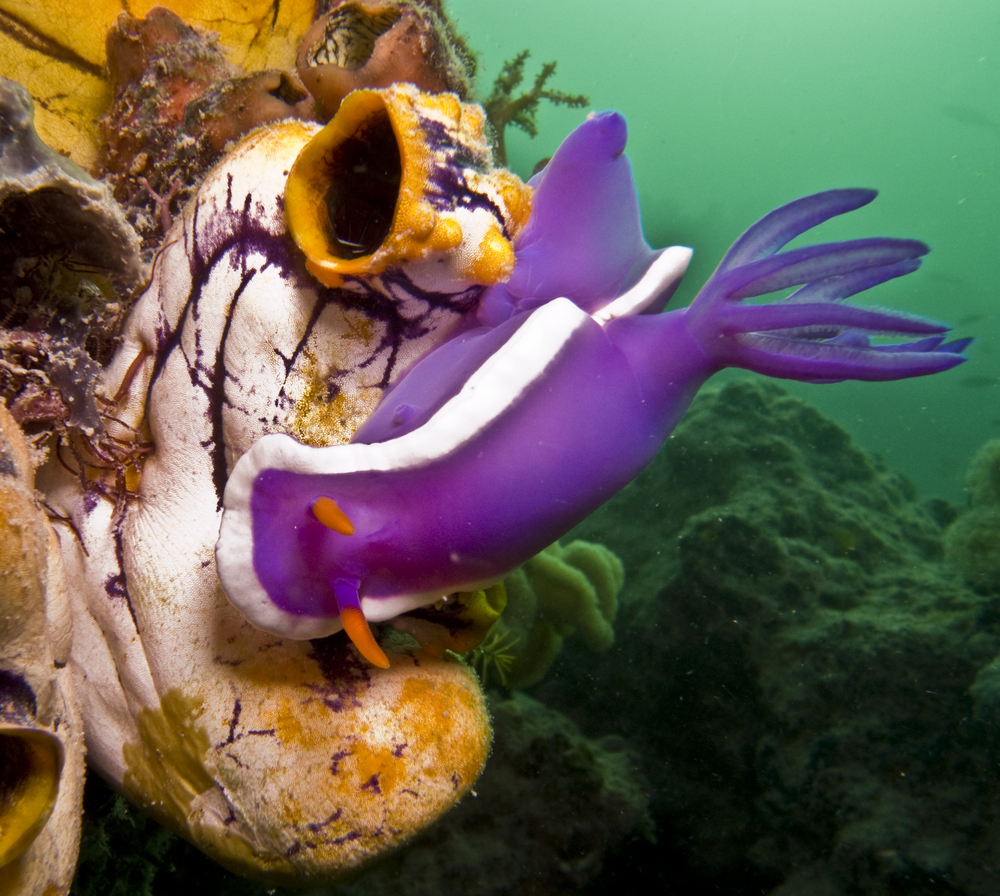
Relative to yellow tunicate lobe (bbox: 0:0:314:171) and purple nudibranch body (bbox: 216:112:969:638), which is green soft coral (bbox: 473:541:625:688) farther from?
yellow tunicate lobe (bbox: 0:0:314:171)

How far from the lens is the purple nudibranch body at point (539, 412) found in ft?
3.11

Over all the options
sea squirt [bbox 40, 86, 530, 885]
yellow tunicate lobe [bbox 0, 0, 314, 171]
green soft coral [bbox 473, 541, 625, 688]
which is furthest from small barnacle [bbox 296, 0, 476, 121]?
green soft coral [bbox 473, 541, 625, 688]

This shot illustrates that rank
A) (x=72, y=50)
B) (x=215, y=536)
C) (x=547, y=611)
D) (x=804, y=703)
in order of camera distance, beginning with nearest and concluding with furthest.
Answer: (x=215, y=536) → (x=72, y=50) → (x=804, y=703) → (x=547, y=611)

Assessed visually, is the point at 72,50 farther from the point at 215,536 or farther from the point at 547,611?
the point at 547,611

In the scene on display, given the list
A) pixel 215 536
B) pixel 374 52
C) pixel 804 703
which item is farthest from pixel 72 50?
pixel 804 703

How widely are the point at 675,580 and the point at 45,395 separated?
5389 mm

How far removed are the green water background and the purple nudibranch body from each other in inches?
2019

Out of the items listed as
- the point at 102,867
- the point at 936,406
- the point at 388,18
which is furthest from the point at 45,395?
the point at 936,406

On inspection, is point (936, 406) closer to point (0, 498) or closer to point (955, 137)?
point (955, 137)

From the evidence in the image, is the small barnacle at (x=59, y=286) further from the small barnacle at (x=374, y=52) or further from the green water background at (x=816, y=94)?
the green water background at (x=816, y=94)

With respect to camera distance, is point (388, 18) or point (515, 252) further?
point (388, 18)

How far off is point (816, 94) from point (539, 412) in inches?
2839

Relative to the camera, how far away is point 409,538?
0.96 meters

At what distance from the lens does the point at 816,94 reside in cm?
5525
